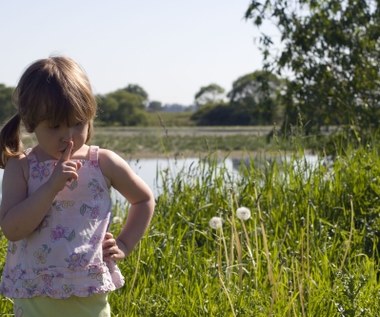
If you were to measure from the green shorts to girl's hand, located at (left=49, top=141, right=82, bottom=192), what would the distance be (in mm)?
315

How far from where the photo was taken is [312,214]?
5.15 meters

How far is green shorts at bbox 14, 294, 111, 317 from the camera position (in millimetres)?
2689

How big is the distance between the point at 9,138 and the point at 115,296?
1.64 m

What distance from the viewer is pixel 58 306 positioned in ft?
8.84

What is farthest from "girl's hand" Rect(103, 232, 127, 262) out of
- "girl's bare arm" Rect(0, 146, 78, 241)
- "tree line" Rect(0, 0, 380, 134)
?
"tree line" Rect(0, 0, 380, 134)

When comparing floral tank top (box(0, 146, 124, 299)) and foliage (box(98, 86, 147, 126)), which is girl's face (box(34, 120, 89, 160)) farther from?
foliage (box(98, 86, 147, 126))

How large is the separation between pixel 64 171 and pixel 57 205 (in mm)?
137

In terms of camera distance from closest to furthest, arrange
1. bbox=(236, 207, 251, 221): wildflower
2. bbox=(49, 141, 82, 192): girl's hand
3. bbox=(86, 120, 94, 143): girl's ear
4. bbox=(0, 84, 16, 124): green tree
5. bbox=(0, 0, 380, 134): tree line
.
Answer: bbox=(49, 141, 82, 192): girl's hand
bbox=(86, 120, 94, 143): girl's ear
bbox=(0, 84, 16, 124): green tree
bbox=(236, 207, 251, 221): wildflower
bbox=(0, 0, 380, 134): tree line

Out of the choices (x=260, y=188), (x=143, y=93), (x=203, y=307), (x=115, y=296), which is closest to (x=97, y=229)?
(x=203, y=307)

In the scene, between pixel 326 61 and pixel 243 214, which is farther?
pixel 326 61

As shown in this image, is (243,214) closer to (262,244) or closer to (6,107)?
(262,244)

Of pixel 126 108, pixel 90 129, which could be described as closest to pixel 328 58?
pixel 90 129

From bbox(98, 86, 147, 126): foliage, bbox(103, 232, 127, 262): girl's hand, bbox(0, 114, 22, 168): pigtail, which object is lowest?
bbox(98, 86, 147, 126): foliage

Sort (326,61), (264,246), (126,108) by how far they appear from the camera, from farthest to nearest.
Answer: (126,108) → (326,61) → (264,246)
